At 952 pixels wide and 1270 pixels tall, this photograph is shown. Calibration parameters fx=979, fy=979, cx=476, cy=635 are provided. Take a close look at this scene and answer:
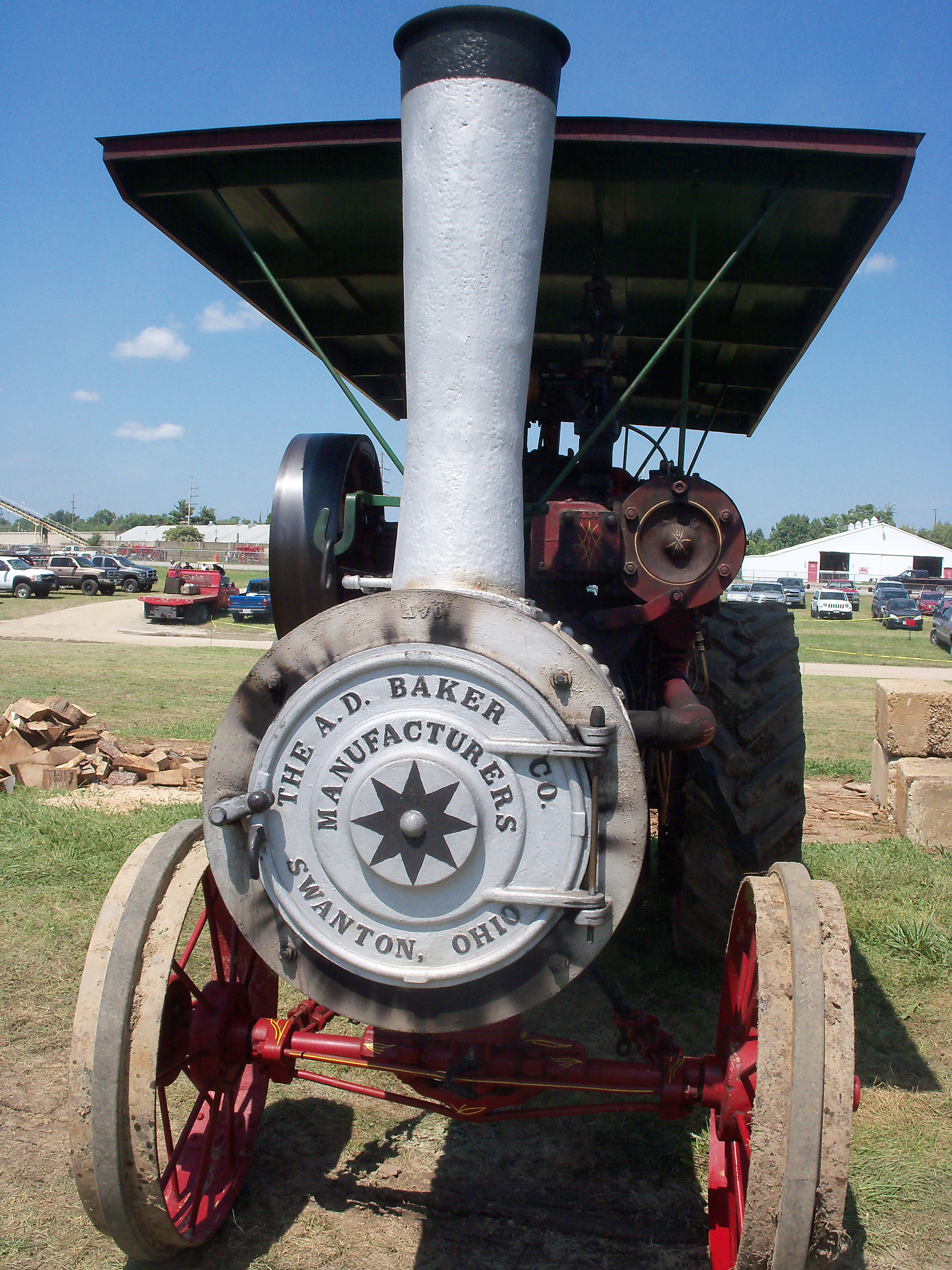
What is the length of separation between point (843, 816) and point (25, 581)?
2880cm

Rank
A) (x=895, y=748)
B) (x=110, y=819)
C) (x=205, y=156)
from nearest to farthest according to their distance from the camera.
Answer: (x=205, y=156) < (x=110, y=819) < (x=895, y=748)

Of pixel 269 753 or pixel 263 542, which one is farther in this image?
pixel 263 542

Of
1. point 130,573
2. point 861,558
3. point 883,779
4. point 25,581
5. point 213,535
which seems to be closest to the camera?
point 883,779

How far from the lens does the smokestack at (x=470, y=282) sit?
2.23 meters

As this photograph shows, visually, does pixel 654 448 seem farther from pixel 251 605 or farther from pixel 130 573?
pixel 130 573

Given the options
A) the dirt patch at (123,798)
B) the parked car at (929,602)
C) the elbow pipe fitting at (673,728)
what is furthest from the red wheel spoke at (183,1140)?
the parked car at (929,602)

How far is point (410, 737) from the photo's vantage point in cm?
198

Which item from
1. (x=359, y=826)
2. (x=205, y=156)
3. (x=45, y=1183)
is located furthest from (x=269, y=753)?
(x=205, y=156)

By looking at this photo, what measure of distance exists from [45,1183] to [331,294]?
11.8 ft

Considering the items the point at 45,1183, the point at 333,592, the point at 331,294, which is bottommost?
the point at 45,1183

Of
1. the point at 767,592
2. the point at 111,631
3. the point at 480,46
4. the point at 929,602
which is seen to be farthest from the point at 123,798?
the point at 929,602

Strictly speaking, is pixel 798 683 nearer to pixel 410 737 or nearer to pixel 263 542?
pixel 410 737

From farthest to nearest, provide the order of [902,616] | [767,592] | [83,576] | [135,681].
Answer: [767,592] < [83,576] < [902,616] < [135,681]

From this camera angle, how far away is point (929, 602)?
116 ft
